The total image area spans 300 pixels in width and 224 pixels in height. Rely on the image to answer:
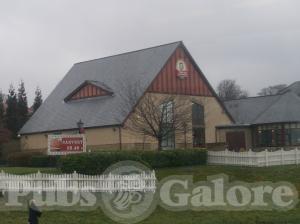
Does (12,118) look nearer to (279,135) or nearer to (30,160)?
(30,160)

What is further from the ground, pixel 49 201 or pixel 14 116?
pixel 14 116

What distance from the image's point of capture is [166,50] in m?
49.8

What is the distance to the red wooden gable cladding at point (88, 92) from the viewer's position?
49906 mm

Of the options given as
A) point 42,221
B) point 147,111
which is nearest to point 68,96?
point 147,111

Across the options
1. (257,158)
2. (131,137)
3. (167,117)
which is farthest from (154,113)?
(257,158)

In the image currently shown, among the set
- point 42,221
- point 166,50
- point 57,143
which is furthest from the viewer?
point 166,50

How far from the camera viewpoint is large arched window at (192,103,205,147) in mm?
51031

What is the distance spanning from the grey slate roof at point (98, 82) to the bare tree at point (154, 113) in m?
1.09

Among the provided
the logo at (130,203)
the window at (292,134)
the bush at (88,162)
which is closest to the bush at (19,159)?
the bush at (88,162)

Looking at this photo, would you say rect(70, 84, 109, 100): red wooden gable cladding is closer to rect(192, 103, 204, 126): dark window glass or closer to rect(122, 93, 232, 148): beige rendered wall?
rect(122, 93, 232, 148): beige rendered wall

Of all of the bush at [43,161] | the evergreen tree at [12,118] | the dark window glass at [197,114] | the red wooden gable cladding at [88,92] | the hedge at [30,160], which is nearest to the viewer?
the bush at [43,161]

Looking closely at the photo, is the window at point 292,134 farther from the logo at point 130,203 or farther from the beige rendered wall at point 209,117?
the logo at point 130,203

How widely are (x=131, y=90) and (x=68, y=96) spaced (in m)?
10.2

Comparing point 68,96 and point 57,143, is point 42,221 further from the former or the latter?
point 68,96
